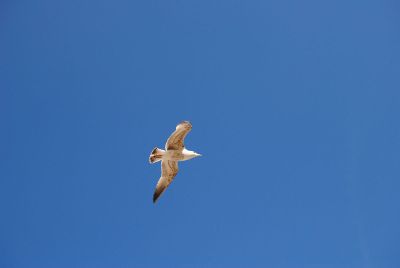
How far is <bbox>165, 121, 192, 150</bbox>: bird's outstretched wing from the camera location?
16.4 metres

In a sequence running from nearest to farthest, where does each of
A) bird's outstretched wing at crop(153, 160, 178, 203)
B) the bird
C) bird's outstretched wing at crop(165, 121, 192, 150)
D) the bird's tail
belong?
1. bird's outstretched wing at crop(165, 121, 192, 150)
2. the bird
3. the bird's tail
4. bird's outstretched wing at crop(153, 160, 178, 203)

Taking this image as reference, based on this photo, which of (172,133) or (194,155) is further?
(194,155)

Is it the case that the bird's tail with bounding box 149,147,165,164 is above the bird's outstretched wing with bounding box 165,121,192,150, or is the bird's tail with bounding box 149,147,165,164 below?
below

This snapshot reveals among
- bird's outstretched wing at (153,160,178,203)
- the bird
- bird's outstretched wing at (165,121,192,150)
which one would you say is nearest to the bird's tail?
the bird

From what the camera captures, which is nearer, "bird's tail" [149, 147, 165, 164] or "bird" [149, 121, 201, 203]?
"bird" [149, 121, 201, 203]

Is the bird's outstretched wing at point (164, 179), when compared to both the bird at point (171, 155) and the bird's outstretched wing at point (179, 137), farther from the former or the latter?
the bird's outstretched wing at point (179, 137)

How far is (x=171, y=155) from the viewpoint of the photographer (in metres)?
17.4

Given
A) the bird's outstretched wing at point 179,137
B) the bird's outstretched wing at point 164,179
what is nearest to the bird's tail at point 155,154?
the bird's outstretched wing at point 179,137

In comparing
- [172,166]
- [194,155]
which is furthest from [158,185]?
[194,155]

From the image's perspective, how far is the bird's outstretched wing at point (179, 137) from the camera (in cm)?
1638

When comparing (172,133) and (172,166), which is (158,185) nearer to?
(172,166)

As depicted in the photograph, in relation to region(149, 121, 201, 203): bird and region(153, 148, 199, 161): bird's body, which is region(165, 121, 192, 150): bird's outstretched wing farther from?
region(153, 148, 199, 161): bird's body

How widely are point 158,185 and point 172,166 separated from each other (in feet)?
3.65

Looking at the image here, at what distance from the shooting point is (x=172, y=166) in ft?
60.6
